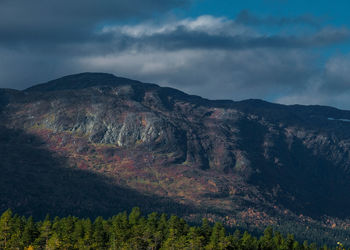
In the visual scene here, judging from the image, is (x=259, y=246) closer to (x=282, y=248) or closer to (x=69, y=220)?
(x=282, y=248)

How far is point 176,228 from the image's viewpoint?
187375mm

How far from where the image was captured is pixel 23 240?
6998 inches

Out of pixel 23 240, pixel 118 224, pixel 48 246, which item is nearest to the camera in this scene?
pixel 48 246

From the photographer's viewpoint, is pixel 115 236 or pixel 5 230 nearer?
pixel 5 230

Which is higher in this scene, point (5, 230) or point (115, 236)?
point (5, 230)

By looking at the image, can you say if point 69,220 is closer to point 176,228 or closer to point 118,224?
point 118,224

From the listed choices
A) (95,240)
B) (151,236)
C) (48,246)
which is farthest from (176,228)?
(48,246)

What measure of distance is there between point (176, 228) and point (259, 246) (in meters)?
29.4

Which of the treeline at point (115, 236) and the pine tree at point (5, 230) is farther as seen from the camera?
the pine tree at point (5, 230)

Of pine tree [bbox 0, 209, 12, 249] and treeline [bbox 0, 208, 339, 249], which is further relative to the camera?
pine tree [bbox 0, 209, 12, 249]

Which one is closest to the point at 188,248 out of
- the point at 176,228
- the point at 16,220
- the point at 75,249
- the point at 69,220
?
the point at 176,228

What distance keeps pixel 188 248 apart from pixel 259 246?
36.7m

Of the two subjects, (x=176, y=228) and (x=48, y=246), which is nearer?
(x=48, y=246)

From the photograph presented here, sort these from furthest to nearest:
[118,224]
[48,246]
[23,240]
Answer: [118,224] < [23,240] < [48,246]
